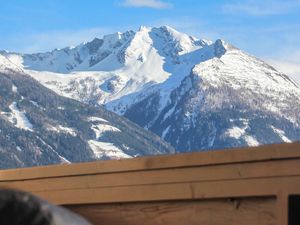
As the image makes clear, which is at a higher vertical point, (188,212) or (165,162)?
(165,162)

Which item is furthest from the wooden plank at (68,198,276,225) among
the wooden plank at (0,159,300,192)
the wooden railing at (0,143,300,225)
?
the wooden plank at (0,159,300,192)

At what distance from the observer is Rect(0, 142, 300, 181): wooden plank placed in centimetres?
382

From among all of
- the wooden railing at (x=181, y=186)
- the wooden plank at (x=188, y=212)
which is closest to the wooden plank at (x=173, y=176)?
the wooden railing at (x=181, y=186)

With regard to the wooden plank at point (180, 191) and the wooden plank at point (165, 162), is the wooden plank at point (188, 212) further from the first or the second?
the wooden plank at point (165, 162)

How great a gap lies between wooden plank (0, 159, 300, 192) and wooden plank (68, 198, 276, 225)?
0.12 meters

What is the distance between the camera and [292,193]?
3.77 metres

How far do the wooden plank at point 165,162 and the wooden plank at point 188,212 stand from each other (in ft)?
0.64

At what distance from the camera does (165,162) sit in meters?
4.60

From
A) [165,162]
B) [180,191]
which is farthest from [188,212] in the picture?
[165,162]

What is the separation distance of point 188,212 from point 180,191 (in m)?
0.11

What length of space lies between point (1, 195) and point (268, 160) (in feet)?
7.10

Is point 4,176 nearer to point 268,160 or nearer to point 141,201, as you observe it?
point 141,201

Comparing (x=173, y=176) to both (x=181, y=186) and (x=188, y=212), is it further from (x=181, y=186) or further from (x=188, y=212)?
(x=188, y=212)

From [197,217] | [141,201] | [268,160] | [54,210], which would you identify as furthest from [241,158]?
[54,210]
